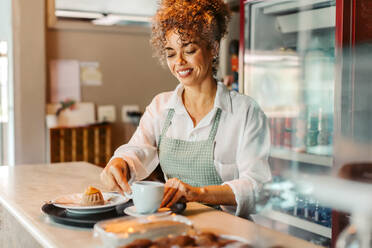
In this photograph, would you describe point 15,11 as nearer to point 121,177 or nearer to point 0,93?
point 0,93

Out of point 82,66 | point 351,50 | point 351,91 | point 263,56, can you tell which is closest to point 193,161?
point 351,91

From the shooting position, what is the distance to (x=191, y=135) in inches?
73.7

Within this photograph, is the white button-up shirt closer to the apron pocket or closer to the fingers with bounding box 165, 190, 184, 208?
the apron pocket

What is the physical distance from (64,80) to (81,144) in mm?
610

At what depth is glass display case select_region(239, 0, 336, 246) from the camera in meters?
2.52

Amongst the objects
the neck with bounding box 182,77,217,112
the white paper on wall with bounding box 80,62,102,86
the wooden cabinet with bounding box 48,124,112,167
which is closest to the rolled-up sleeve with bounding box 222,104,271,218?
the neck with bounding box 182,77,217,112

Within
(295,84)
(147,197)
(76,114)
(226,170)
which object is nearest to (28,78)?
(76,114)

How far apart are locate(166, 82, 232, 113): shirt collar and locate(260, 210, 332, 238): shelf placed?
2.63ft

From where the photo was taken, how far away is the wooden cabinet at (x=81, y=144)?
397 cm

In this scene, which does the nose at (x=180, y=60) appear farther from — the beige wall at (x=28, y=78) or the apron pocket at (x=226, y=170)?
the beige wall at (x=28, y=78)

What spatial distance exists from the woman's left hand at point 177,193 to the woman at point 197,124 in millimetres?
226

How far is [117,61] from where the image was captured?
435cm

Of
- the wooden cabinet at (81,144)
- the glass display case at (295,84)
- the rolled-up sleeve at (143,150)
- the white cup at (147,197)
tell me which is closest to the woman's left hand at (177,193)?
the white cup at (147,197)

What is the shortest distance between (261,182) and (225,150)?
22 cm
